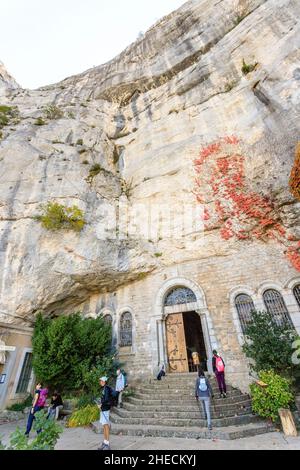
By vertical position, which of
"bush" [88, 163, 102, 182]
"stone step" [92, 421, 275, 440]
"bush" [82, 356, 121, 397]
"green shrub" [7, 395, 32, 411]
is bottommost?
"stone step" [92, 421, 275, 440]

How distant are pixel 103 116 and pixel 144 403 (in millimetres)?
17682

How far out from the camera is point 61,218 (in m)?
10.4

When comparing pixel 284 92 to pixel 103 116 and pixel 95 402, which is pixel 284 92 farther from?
pixel 95 402

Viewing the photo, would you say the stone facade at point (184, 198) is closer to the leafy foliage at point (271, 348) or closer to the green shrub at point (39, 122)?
the green shrub at point (39, 122)

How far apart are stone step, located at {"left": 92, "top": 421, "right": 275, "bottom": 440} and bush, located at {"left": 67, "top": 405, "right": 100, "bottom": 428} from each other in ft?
4.03

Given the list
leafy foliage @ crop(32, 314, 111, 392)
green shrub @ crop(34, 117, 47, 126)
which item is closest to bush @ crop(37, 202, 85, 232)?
leafy foliage @ crop(32, 314, 111, 392)

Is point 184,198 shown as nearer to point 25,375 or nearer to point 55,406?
point 55,406

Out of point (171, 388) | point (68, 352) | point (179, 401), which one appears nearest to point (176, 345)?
point (171, 388)

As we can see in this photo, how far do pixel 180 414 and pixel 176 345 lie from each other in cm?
335

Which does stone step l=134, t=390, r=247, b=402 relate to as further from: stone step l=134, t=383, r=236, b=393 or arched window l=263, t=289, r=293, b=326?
arched window l=263, t=289, r=293, b=326

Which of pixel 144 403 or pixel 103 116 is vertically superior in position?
pixel 103 116

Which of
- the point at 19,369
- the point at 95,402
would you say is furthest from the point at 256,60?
the point at 19,369

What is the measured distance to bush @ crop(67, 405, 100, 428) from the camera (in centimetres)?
740

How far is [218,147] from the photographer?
36.3ft
